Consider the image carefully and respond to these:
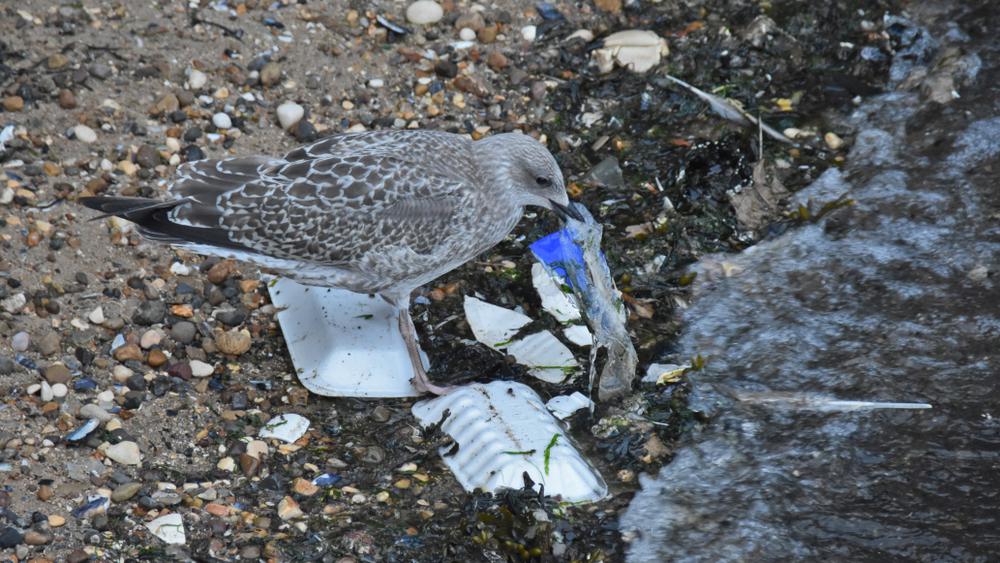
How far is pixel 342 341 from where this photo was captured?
4789 millimetres

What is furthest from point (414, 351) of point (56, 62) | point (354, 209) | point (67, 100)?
point (56, 62)

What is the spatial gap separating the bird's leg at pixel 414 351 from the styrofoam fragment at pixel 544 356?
39cm

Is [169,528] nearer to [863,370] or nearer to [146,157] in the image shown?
[146,157]

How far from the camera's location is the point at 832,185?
18.5 feet

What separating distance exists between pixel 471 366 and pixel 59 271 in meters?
1.78

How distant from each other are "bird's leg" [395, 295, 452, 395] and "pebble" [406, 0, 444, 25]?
218cm

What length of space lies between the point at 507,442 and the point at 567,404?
16.1 inches

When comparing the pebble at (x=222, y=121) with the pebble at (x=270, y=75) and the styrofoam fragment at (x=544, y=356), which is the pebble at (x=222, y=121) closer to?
the pebble at (x=270, y=75)

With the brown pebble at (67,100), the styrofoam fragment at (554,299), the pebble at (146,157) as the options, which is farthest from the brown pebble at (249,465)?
the brown pebble at (67,100)

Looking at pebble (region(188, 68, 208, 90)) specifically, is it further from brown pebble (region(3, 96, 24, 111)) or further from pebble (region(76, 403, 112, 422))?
pebble (region(76, 403, 112, 422))

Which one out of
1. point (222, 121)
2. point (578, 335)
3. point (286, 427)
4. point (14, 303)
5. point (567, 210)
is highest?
point (567, 210)

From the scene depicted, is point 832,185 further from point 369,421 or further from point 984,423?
point 369,421

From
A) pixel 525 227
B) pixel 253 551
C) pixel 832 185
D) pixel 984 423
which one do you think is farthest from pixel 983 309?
pixel 253 551

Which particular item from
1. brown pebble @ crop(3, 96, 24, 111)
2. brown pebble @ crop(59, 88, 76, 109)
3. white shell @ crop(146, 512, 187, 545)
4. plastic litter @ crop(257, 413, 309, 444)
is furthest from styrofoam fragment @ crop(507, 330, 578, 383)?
brown pebble @ crop(3, 96, 24, 111)
